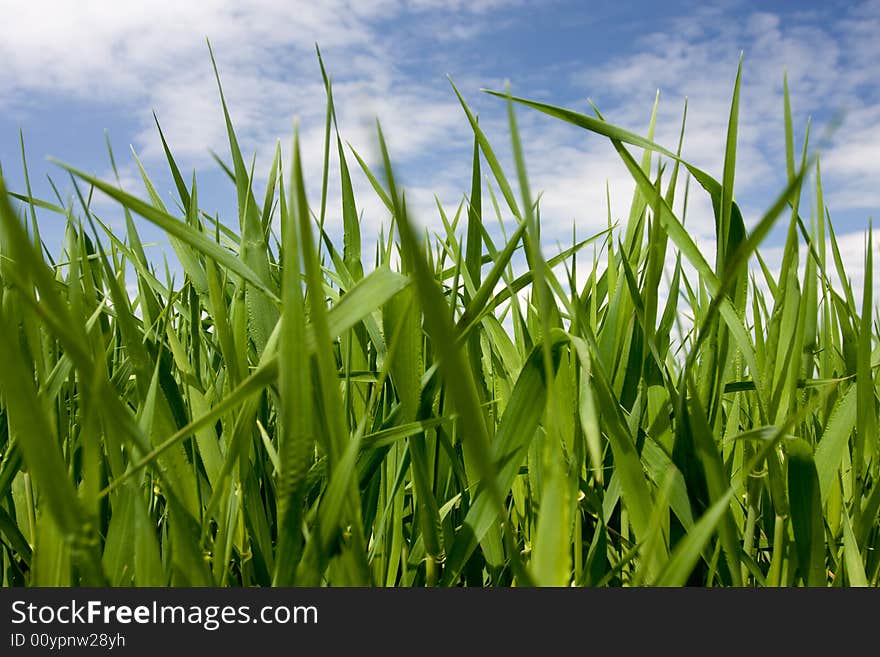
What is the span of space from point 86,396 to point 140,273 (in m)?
0.46

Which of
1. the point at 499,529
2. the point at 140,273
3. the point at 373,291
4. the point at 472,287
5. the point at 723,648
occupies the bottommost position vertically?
the point at 723,648

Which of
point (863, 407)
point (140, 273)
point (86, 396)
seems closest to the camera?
A: point (86, 396)

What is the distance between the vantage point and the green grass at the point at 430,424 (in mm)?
321

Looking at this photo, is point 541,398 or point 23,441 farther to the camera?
point 541,398

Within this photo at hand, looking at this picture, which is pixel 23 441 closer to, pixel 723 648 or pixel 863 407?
pixel 723 648

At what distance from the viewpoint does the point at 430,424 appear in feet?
1.59

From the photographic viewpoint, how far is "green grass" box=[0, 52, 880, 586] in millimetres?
321

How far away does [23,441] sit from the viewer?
30 cm

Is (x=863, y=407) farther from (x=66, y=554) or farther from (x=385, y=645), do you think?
(x=66, y=554)

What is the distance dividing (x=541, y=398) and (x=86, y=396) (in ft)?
0.93

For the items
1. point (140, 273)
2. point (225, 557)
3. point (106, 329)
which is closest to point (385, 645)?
point (225, 557)

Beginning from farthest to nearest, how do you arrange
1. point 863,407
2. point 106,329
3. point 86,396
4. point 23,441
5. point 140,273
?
point 106,329 → point 140,273 → point 863,407 → point 86,396 → point 23,441

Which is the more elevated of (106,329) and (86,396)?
(106,329)

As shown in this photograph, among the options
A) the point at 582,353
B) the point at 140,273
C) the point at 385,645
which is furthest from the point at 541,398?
the point at 140,273
